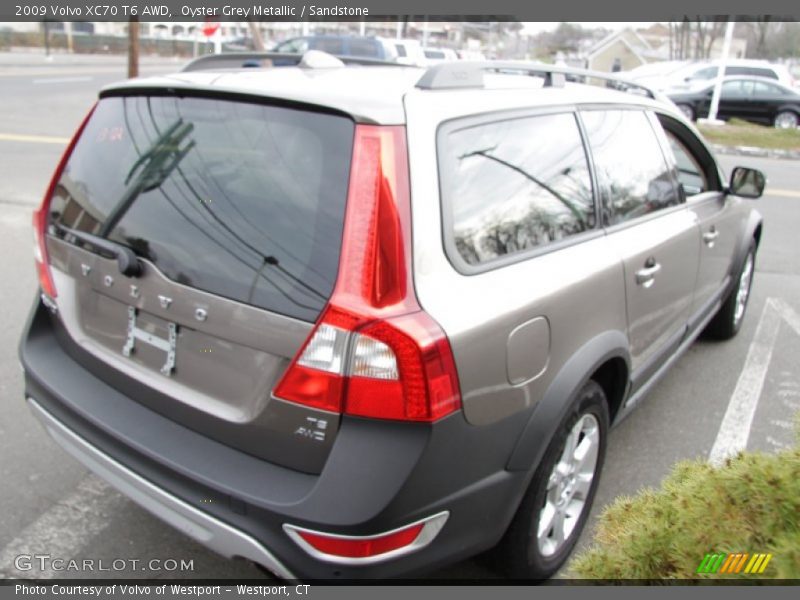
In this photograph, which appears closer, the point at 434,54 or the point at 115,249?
the point at 115,249

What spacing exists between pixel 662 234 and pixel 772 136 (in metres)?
16.2

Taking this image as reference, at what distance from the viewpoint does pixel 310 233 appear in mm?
1922

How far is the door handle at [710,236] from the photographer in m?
3.75

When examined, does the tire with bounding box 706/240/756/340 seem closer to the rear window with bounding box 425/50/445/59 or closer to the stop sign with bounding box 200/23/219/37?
the stop sign with bounding box 200/23/219/37

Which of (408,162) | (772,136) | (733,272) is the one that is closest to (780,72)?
(772,136)

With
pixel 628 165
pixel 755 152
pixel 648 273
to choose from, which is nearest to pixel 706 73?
pixel 755 152

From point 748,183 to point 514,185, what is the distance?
2.44 meters

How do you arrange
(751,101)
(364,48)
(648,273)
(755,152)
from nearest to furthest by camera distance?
(648,273) → (755,152) → (751,101) → (364,48)

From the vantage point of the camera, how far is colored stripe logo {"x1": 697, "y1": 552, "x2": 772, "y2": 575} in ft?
4.48

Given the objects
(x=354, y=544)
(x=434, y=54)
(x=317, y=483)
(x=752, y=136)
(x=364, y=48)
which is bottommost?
(x=752, y=136)

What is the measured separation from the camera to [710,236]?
3814mm

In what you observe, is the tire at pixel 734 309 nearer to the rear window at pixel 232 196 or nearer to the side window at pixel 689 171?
the side window at pixel 689 171

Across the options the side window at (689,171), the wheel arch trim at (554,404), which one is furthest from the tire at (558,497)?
the side window at (689,171)

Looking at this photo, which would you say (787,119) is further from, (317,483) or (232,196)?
(317,483)
